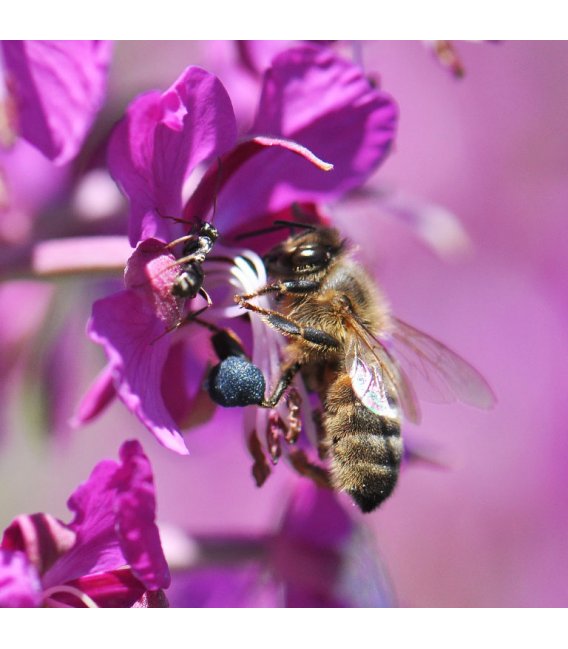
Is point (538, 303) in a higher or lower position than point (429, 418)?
higher

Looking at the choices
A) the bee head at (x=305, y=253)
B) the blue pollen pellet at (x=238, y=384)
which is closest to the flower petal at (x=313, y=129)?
the bee head at (x=305, y=253)

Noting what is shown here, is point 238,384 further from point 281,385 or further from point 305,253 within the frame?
point 305,253

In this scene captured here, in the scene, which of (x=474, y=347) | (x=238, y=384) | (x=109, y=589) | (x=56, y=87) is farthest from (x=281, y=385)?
(x=474, y=347)

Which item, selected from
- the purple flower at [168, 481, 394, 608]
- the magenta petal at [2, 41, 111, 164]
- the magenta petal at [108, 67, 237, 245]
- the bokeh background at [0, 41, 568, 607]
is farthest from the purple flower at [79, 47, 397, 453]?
the bokeh background at [0, 41, 568, 607]

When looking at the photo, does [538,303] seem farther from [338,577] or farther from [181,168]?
[181,168]
